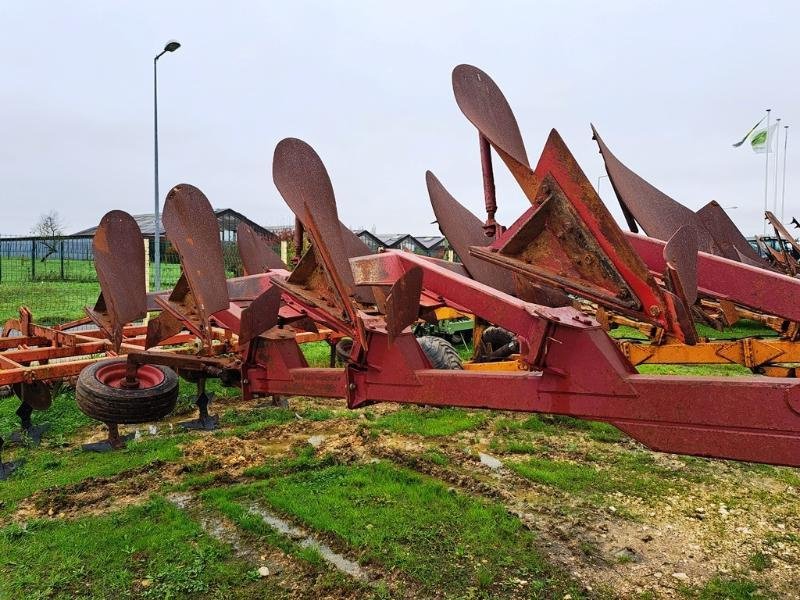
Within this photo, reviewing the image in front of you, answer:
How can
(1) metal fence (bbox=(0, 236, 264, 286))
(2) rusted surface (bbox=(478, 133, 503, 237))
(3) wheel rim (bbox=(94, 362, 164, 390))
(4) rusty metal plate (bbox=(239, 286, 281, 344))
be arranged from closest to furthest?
(2) rusted surface (bbox=(478, 133, 503, 237)), (4) rusty metal plate (bbox=(239, 286, 281, 344)), (3) wheel rim (bbox=(94, 362, 164, 390)), (1) metal fence (bbox=(0, 236, 264, 286))

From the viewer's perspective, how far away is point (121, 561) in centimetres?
336

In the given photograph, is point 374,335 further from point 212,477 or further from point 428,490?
point 212,477

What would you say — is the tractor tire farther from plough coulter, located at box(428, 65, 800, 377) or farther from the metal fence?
the metal fence

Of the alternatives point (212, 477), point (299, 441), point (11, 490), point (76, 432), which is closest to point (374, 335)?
point (212, 477)

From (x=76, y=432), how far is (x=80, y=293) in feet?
46.6

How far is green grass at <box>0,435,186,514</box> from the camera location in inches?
174

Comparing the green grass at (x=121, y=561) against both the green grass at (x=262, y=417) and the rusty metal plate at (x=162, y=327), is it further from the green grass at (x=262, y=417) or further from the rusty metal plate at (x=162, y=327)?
the green grass at (x=262, y=417)

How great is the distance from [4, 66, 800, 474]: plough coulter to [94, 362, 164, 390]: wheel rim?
0.02 metres

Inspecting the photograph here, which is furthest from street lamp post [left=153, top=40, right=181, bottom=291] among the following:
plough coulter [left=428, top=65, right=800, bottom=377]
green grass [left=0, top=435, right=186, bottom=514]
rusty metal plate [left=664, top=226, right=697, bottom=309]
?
rusty metal plate [left=664, top=226, right=697, bottom=309]

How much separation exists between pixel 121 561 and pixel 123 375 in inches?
50.6

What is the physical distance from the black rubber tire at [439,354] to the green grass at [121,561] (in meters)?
2.00

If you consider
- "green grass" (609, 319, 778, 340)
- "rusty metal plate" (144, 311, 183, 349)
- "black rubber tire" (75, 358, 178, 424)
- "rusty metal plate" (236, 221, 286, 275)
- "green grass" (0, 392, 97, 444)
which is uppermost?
"rusty metal plate" (236, 221, 286, 275)

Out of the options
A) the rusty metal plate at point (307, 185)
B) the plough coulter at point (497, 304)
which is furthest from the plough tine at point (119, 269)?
the rusty metal plate at point (307, 185)

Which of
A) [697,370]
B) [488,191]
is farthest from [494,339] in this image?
[488,191]
